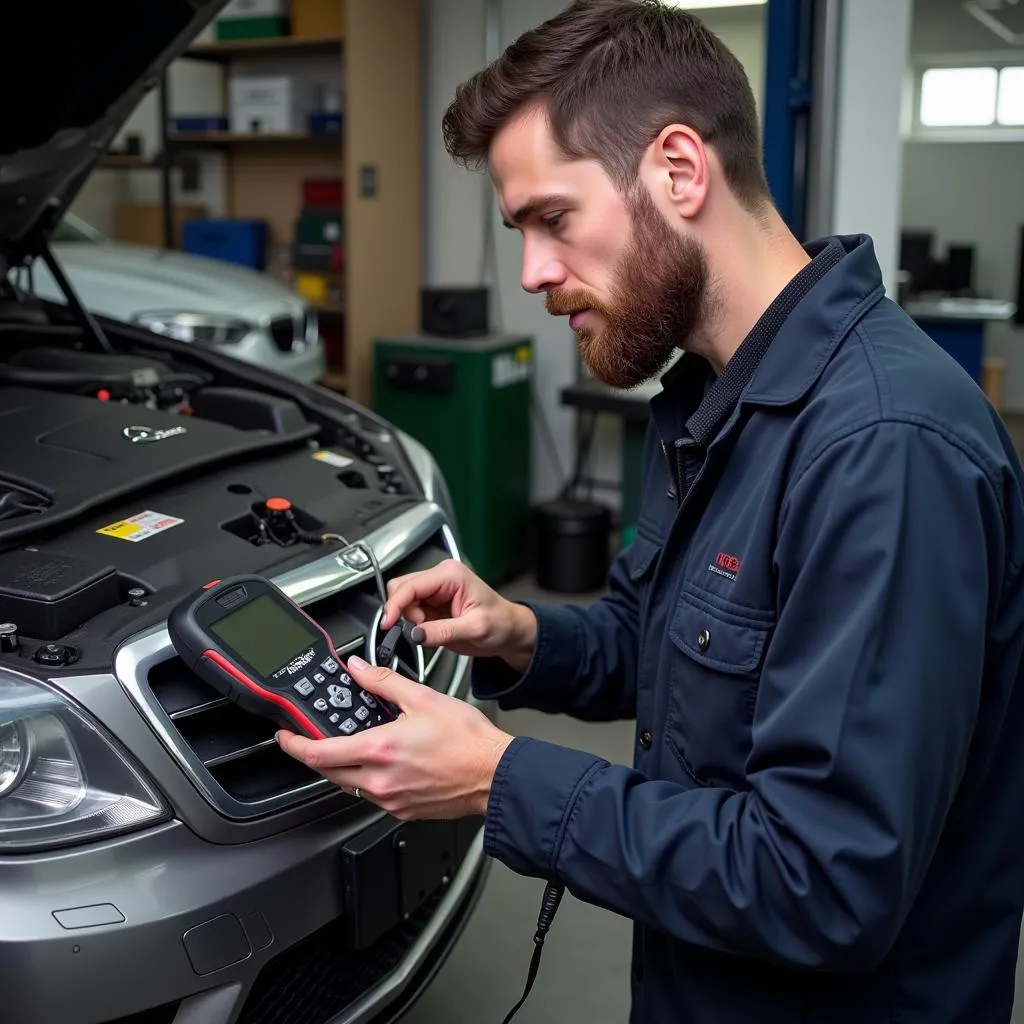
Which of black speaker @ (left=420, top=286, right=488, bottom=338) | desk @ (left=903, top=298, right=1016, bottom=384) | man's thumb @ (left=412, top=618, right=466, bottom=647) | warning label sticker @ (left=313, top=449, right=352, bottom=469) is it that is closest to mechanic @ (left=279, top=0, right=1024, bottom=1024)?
man's thumb @ (left=412, top=618, right=466, bottom=647)

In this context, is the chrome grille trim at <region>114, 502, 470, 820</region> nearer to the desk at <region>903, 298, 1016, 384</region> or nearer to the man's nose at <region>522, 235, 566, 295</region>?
the man's nose at <region>522, 235, 566, 295</region>

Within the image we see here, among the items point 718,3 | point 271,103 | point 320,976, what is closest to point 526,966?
point 320,976

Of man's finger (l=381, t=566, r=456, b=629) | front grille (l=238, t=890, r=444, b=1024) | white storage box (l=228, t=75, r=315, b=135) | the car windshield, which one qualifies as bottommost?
front grille (l=238, t=890, r=444, b=1024)

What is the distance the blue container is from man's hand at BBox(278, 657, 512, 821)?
14.6 feet

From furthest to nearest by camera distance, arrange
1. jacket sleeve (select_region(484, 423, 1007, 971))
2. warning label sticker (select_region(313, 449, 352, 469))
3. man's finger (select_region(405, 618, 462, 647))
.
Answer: warning label sticker (select_region(313, 449, 352, 469)) < man's finger (select_region(405, 618, 462, 647)) < jacket sleeve (select_region(484, 423, 1007, 971))

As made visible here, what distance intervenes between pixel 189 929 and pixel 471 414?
10.3ft

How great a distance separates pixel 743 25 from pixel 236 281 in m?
2.16

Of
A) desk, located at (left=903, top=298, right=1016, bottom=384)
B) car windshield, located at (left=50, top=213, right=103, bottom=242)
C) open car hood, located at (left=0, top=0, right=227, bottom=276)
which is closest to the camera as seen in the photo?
open car hood, located at (left=0, top=0, right=227, bottom=276)

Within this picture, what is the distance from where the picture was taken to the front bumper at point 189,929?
109cm

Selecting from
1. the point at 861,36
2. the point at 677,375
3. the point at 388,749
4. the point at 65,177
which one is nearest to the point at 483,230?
the point at 861,36

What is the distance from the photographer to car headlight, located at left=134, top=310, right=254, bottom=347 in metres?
3.95

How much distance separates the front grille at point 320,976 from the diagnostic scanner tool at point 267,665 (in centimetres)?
28

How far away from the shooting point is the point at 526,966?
2.12m

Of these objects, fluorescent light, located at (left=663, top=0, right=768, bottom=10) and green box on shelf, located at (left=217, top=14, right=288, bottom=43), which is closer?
fluorescent light, located at (left=663, top=0, right=768, bottom=10)
